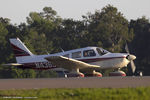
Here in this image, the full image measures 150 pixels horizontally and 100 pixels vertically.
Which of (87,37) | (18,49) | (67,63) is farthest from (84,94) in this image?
(87,37)

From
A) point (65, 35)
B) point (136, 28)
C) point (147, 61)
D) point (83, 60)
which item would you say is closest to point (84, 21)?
point (65, 35)

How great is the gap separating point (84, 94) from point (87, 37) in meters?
54.7

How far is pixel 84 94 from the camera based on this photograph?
14.6 metres

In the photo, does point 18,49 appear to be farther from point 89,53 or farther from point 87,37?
point 87,37

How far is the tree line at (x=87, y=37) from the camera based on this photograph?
60.0 meters

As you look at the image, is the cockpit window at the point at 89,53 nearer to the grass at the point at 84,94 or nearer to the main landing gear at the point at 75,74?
the main landing gear at the point at 75,74

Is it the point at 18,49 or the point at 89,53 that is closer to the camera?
the point at 89,53

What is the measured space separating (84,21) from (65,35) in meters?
4.31

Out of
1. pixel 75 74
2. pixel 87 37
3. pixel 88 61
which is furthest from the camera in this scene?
pixel 87 37

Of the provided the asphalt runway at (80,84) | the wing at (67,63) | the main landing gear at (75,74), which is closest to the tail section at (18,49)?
the wing at (67,63)

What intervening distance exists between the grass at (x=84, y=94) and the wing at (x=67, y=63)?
1561cm

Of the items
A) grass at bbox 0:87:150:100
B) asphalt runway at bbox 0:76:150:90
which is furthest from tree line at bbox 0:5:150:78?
grass at bbox 0:87:150:100

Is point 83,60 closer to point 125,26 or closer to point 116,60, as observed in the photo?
point 116,60

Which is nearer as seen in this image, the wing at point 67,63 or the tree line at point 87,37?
the wing at point 67,63
